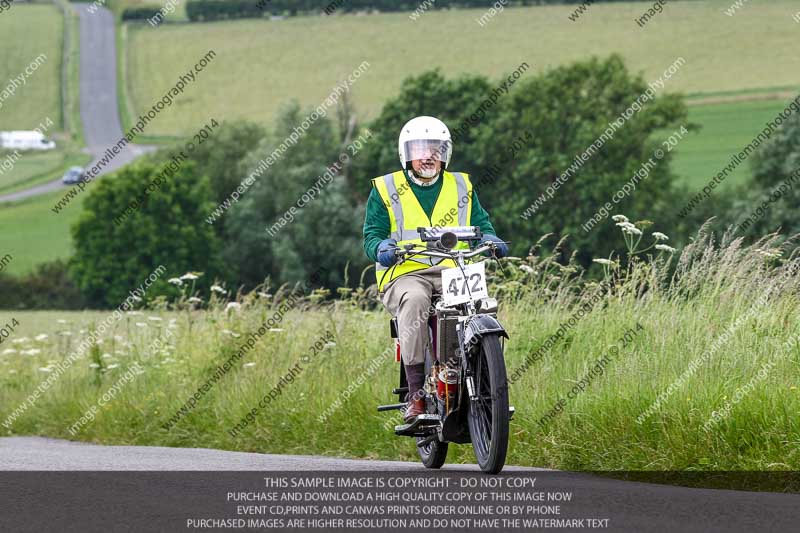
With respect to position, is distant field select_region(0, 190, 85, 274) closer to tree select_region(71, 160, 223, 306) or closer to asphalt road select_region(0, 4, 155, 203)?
asphalt road select_region(0, 4, 155, 203)

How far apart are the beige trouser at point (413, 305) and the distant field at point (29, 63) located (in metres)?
80.8

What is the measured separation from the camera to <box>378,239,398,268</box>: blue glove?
7.90 meters

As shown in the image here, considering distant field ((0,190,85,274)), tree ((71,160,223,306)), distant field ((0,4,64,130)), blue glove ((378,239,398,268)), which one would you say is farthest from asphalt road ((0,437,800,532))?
distant field ((0,4,64,130))

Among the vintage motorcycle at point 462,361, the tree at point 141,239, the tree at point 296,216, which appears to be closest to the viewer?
the vintage motorcycle at point 462,361

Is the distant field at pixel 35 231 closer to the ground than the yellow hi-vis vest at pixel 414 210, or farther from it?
farther from it

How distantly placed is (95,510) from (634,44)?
83.3 m

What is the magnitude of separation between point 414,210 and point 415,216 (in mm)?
41

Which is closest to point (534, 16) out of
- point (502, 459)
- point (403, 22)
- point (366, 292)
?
point (403, 22)

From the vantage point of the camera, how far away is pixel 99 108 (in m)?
89.6

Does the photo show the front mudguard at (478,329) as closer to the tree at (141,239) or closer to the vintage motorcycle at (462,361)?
the vintage motorcycle at (462,361)

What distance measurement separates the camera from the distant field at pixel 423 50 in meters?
81.7

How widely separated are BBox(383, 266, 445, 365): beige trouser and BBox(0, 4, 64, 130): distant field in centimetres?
8080

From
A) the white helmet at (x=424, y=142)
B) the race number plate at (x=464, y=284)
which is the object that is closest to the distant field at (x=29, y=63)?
the white helmet at (x=424, y=142)

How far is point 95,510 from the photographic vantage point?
6.30 m
